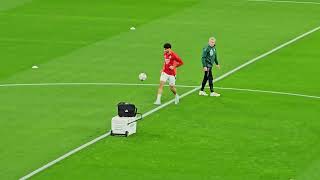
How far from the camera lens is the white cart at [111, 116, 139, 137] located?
115 ft

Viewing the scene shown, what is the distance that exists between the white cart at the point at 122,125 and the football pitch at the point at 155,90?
302 millimetres

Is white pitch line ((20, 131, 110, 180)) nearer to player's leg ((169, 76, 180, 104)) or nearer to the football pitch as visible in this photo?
the football pitch

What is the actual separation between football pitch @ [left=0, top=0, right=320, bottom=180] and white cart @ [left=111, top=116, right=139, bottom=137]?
30 centimetres

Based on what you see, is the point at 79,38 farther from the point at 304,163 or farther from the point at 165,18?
the point at 304,163

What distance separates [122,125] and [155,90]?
7.06 metres

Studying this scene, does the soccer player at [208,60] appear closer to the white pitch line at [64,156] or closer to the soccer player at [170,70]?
the soccer player at [170,70]

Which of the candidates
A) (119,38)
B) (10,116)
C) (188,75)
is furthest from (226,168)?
(119,38)

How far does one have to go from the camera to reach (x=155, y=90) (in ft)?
137

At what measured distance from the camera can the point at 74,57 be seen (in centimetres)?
4831

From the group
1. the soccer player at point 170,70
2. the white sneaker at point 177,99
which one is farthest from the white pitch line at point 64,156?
the white sneaker at point 177,99

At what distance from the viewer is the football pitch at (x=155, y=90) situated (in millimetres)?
32531

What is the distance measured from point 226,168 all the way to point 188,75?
13.0 metres

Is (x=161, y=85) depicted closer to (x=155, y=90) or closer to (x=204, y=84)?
(x=204, y=84)

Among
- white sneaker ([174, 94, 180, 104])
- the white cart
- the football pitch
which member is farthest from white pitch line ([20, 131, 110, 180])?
white sneaker ([174, 94, 180, 104])
